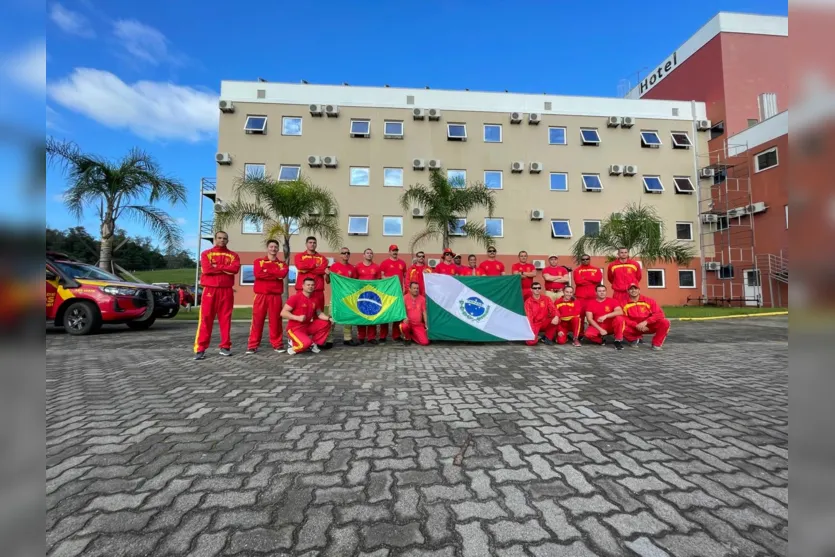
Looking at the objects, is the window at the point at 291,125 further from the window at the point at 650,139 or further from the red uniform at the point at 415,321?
the window at the point at 650,139

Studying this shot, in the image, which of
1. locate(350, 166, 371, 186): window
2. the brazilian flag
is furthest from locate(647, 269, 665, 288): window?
the brazilian flag

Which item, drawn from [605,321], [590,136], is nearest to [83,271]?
[605,321]

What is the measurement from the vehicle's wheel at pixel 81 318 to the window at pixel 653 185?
2452cm

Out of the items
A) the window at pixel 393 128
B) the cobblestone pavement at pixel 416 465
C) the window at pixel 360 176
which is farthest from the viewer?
the window at pixel 393 128

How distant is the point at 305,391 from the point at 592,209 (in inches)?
827

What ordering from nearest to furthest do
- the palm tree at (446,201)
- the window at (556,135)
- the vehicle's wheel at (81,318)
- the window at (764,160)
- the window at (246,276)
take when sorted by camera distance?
the vehicle's wheel at (81,318) → the palm tree at (446,201) → the window at (764,160) → the window at (246,276) → the window at (556,135)

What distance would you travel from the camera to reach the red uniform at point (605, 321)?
306 inches

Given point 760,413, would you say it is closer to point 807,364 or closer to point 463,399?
point 463,399

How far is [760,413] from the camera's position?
147 inches

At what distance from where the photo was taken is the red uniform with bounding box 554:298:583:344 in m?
8.11

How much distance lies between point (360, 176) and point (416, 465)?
19.4m

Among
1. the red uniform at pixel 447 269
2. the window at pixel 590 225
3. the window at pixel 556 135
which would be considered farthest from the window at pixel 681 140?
the red uniform at pixel 447 269

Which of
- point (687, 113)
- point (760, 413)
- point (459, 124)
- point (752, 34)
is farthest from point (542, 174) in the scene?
point (760, 413)

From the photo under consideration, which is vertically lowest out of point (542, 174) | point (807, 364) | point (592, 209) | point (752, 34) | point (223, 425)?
point (223, 425)
